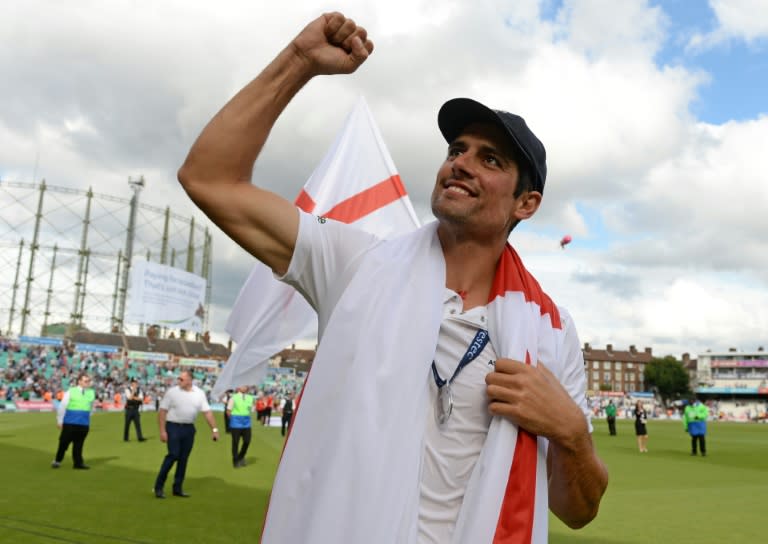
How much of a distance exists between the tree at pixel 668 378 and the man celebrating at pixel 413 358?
109590mm

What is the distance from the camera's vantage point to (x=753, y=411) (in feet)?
274

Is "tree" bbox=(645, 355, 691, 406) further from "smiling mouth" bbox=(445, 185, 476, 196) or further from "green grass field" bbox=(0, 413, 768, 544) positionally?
"smiling mouth" bbox=(445, 185, 476, 196)

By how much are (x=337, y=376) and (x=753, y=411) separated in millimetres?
96091

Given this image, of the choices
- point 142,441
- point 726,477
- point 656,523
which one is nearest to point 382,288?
point 656,523

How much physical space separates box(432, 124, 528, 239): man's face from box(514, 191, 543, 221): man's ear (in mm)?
43

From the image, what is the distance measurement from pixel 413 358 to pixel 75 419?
13709mm

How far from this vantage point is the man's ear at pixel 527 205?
2.20 meters

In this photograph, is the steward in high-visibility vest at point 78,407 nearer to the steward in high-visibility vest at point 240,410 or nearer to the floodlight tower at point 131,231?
the steward in high-visibility vest at point 240,410

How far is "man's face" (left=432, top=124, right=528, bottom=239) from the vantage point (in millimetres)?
2008

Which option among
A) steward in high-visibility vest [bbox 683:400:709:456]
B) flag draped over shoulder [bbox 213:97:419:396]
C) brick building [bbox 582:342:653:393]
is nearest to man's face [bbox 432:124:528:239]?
flag draped over shoulder [bbox 213:97:419:396]

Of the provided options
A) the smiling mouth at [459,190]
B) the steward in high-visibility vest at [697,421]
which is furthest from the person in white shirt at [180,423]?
the steward in high-visibility vest at [697,421]

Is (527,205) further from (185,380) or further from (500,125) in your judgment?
(185,380)

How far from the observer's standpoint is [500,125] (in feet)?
6.80

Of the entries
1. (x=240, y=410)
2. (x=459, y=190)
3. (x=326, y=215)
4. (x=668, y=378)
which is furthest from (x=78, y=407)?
(x=668, y=378)
